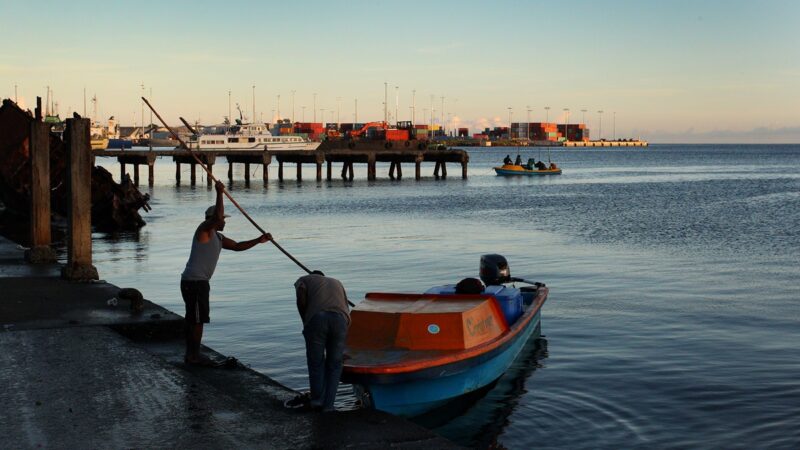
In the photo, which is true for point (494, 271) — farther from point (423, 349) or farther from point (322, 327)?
point (322, 327)

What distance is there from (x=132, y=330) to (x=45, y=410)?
4190 mm

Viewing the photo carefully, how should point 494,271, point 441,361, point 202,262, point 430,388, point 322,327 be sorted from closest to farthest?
point 322,327, point 202,262, point 441,361, point 430,388, point 494,271

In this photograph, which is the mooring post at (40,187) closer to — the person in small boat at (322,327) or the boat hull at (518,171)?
the person in small boat at (322,327)

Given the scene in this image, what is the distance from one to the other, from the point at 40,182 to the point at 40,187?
0.14m

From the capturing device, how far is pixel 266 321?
19.1m

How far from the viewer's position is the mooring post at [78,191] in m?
16.6

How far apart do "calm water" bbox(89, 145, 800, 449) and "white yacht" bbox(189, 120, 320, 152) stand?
6247cm

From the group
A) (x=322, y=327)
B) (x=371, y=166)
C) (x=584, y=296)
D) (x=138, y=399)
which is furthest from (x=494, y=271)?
(x=371, y=166)

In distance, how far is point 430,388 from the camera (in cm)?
1111

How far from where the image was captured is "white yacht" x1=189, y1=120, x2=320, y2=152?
11906cm

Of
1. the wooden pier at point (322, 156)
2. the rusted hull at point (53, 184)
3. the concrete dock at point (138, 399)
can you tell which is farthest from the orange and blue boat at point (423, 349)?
the wooden pier at point (322, 156)

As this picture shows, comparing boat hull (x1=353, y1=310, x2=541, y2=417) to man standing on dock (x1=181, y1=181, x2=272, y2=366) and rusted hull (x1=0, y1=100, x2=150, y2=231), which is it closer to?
man standing on dock (x1=181, y1=181, x2=272, y2=366)

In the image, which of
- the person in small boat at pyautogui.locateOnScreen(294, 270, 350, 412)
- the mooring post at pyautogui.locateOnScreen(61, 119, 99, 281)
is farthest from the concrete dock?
the mooring post at pyautogui.locateOnScreen(61, 119, 99, 281)

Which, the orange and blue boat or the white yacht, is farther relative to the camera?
the white yacht
